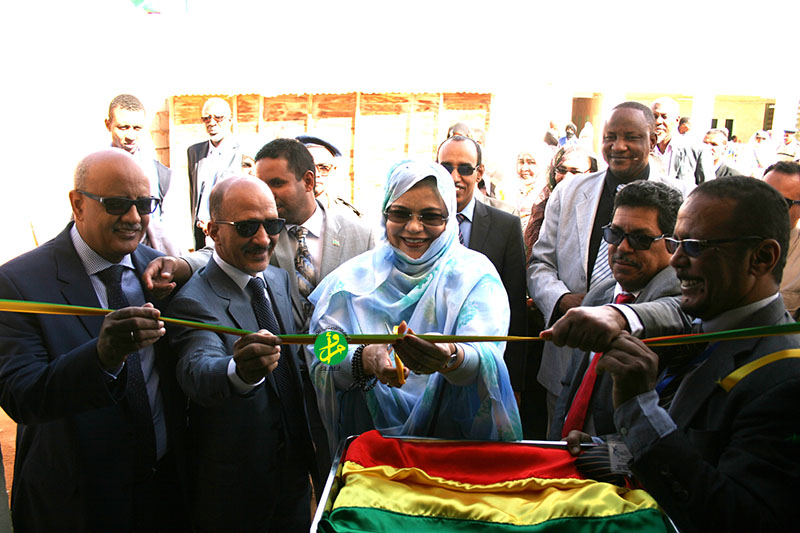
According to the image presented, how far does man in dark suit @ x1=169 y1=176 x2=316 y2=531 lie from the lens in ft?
9.21

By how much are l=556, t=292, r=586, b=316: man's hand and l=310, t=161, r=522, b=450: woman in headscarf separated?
3.70 ft

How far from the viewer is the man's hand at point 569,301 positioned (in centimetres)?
399

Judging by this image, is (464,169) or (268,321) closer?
(268,321)

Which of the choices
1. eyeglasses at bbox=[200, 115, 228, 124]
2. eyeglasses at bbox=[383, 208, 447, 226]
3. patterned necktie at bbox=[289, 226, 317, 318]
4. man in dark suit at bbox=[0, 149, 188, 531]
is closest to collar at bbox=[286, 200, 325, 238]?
patterned necktie at bbox=[289, 226, 317, 318]

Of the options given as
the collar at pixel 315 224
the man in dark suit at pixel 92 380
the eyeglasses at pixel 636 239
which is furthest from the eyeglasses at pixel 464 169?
the man in dark suit at pixel 92 380

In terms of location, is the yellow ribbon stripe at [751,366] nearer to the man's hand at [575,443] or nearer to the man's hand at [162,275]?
the man's hand at [575,443]

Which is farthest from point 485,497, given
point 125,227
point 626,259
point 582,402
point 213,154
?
point 213,154

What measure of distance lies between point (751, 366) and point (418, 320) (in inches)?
56.5

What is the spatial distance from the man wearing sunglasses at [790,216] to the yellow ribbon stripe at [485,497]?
133 inches

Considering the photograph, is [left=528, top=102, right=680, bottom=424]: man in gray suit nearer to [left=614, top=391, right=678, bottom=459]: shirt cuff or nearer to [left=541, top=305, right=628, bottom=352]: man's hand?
[left=541, top=305, right=628, bottom=352]: man's hand

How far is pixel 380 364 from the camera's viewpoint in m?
2.64

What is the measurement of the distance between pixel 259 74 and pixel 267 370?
1500cm

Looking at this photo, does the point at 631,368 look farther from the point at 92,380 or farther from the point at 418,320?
the point at 92,380

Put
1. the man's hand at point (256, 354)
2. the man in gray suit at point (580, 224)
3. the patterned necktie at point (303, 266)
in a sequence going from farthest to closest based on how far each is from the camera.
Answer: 1. the man in gray suit at point (580, 224)
2. the patterned necktie at point (303, 266)
3. the man's hand at point (256, 354)
